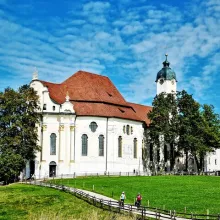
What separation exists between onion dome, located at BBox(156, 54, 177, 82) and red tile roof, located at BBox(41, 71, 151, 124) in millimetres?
17811

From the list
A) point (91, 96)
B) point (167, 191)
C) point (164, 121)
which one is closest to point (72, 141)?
point (91, 96)

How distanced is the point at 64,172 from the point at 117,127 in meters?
12.2

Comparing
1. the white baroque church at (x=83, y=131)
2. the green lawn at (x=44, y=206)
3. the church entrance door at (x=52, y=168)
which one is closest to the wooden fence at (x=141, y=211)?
the green lawn at (x=44, y=206)

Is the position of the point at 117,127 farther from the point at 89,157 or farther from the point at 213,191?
the point at 213,191

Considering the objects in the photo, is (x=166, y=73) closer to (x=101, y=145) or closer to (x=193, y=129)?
(x=193, y=129)

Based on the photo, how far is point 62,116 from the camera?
7206cm

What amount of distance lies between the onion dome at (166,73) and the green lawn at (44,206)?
169 ft

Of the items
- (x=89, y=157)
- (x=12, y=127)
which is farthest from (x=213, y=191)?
(x=12, y=127)

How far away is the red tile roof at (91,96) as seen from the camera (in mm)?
74125

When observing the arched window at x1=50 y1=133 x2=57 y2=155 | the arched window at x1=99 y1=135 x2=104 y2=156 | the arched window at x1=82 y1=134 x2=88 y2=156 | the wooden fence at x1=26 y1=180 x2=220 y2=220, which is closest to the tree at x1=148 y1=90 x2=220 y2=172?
the arched window at x1=99 y1=135 x2=104 y2=156

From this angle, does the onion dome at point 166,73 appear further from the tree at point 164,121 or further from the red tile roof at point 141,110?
the tree at point 164,121

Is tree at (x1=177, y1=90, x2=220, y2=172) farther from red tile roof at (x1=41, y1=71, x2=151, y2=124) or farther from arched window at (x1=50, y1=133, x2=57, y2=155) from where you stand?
arched window at (x1=50, y1=133, x2=57, y2=155)

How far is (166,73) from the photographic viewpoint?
317 feet

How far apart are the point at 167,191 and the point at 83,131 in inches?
1011
